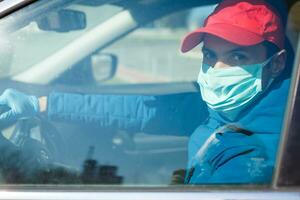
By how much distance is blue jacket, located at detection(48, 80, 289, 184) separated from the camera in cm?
179

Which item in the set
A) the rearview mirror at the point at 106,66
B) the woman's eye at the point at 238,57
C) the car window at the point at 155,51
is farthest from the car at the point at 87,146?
the rearview mirror at the point at 106,66

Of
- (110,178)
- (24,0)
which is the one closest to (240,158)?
(110,178)

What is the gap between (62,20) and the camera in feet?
6.48

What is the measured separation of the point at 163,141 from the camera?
208 cm

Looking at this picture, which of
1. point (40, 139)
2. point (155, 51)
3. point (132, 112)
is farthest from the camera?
point (155, 51)

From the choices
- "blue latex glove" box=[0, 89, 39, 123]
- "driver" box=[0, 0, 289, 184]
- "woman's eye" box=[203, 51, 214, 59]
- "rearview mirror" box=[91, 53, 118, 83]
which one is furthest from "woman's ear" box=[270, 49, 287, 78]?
"rearview mirror" box=[91, 53, 118, 83]

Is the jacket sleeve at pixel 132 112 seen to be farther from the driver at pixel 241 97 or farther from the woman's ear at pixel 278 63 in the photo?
the woman's ear at pixel 278 63

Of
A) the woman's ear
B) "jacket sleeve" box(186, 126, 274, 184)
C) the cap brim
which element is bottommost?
"jacket sleeve" box(186, 126, 274, 184)

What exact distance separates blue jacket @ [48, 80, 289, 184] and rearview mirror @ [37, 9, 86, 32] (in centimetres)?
23

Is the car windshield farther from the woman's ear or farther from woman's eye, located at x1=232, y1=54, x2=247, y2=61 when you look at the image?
the woman's ear

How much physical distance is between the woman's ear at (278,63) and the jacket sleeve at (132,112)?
239 millimetres

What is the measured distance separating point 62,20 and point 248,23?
0.61 meters

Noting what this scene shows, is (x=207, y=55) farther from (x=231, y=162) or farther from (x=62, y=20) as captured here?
(x=62, y=20)

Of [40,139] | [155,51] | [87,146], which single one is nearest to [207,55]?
[87,146]
